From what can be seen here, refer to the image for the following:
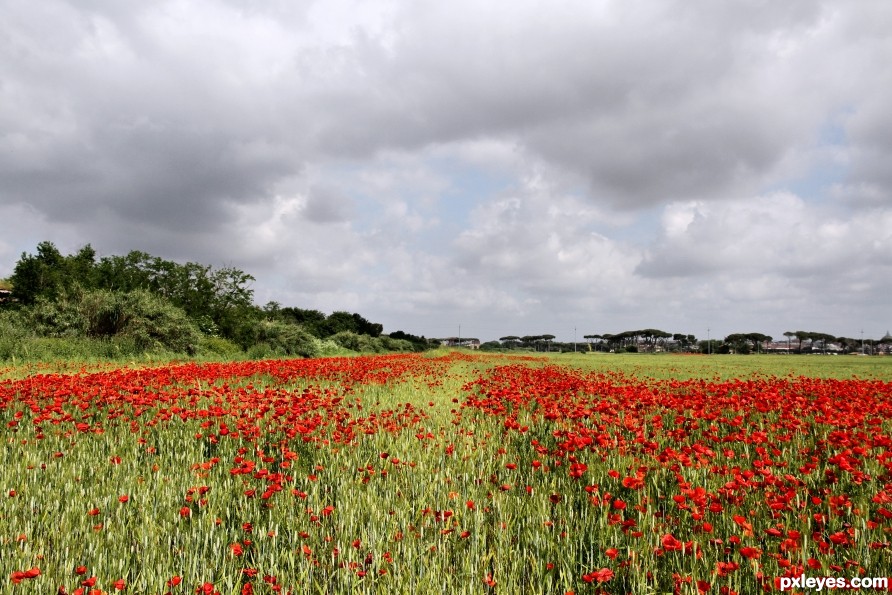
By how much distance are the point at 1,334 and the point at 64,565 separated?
30511mm

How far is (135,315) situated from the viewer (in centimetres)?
2992

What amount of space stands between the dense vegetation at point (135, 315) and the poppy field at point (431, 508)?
22645mm

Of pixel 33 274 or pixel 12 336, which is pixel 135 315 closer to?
pixel 12 336

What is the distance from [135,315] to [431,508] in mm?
31827

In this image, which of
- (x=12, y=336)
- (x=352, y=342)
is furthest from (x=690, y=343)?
(x=12, y=336)

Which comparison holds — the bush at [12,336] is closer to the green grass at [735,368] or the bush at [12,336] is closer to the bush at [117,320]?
the bush at [117,320]

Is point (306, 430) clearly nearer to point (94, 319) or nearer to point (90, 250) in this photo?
point (94, 319)

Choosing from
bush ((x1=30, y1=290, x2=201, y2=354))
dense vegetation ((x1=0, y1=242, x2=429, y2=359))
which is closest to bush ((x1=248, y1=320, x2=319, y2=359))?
dense vegetation ((x1=0, y1=242, x2=429, y2=359))

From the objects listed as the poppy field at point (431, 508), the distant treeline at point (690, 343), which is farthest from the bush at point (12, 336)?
the distant treeline at point (690, 343)

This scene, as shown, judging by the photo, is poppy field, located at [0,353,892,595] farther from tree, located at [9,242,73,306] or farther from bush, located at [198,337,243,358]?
tree, located at [9,242,73,306]

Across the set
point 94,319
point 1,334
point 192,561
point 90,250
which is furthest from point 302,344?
point 192,561

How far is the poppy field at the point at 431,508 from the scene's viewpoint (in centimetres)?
351

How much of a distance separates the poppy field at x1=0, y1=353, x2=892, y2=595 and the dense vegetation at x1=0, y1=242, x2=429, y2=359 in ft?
74.3

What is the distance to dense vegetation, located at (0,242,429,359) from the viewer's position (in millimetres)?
28000
